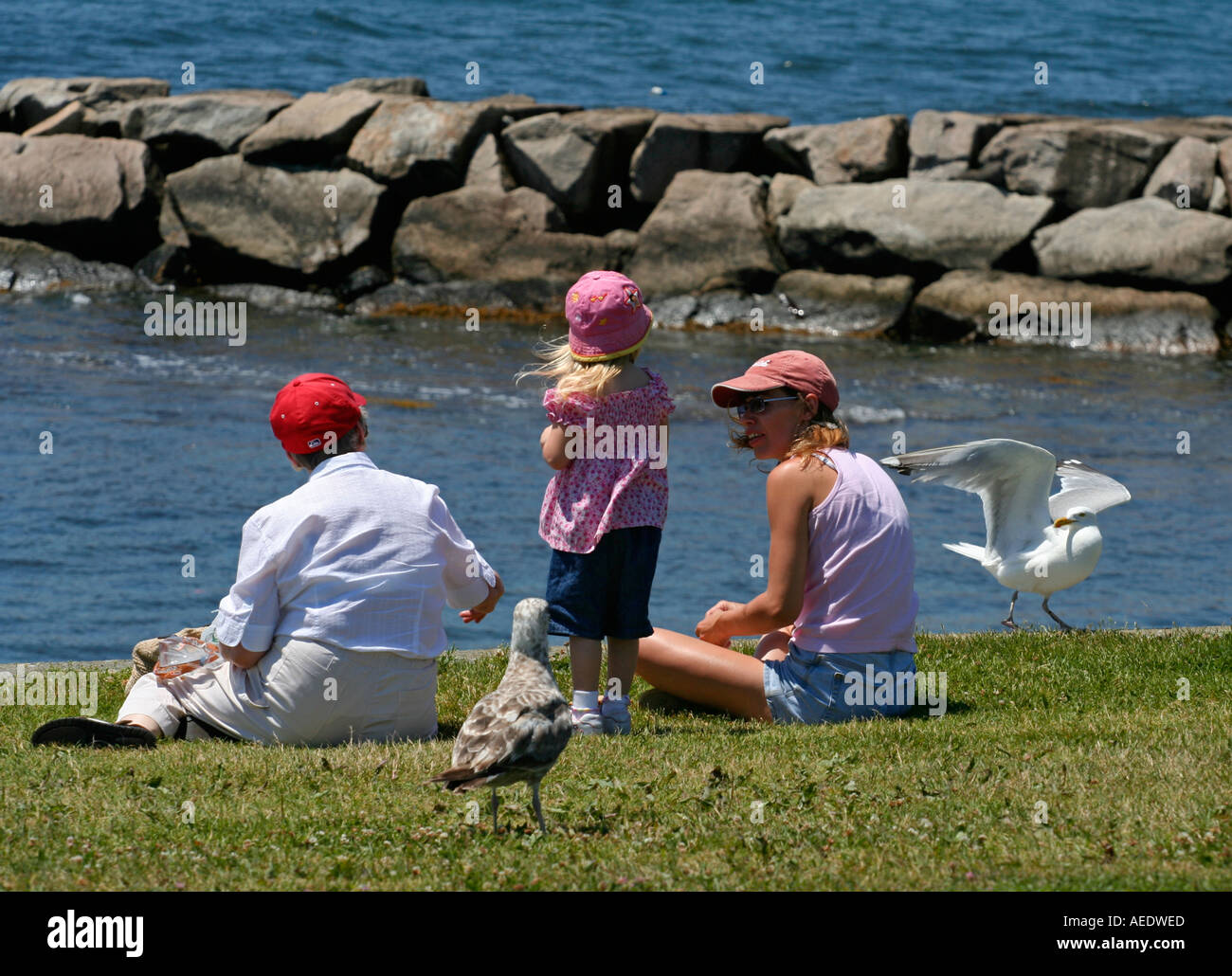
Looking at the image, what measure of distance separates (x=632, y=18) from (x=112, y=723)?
4187cm

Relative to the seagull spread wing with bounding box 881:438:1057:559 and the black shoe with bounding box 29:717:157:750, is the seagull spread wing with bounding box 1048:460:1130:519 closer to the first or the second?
the seagull spread wing with bounding box 881:438:1057:559

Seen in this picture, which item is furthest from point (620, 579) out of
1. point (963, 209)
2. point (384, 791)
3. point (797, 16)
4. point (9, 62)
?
point (797, 16)

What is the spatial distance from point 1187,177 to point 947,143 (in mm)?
3442

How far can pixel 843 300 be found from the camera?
68.0 feet

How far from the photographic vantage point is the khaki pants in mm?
5273

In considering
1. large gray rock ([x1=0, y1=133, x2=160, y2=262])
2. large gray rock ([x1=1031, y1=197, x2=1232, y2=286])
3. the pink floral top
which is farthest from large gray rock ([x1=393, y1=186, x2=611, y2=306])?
the pink floral top

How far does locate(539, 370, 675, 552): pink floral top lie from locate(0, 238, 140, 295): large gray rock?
60.7ft

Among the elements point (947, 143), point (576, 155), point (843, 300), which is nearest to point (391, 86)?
point (576, 155)

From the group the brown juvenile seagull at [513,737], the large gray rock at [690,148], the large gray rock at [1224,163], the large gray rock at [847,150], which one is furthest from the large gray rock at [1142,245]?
the brown juvenile seagull at [513,737]

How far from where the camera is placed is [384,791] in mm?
4766

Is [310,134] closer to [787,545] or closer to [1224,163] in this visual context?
[1224,163]

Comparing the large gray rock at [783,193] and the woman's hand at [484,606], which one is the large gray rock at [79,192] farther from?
the woman's hand at [484,606]

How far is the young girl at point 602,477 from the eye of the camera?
5.72 meters
